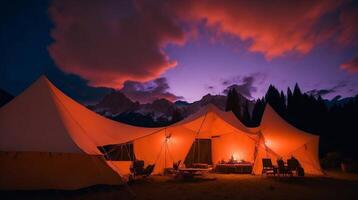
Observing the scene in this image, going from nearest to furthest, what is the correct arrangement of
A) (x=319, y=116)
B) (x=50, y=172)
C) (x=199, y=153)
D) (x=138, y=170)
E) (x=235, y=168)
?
1. (x=50, y=172)
2. (x=138, y=170)
3. (x=235, y=168)
4. (x=199, y=153)
5. (x=319, y=116)

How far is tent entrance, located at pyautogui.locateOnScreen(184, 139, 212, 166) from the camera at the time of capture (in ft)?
50.5

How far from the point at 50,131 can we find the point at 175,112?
31.9m

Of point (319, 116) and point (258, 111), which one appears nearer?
point (319, 116)

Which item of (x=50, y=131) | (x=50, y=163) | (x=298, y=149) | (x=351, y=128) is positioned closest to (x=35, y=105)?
(x=50, y=131)

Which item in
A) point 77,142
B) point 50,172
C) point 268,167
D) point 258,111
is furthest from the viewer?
point 258,111

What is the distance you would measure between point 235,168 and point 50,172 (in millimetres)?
8413

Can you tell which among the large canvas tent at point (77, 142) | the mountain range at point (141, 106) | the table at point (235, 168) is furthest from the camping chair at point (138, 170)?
the mountain range at point (141, 106)

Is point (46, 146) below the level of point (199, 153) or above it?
below

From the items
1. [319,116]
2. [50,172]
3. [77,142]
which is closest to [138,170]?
[50,172]

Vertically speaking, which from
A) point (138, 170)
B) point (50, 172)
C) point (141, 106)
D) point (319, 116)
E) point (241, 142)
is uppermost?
point (141, 106)

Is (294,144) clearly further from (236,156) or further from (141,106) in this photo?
(141,106)

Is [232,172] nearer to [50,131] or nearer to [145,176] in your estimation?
[145,176]

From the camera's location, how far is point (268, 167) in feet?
37.5

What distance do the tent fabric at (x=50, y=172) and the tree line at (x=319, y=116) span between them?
1612 cm
